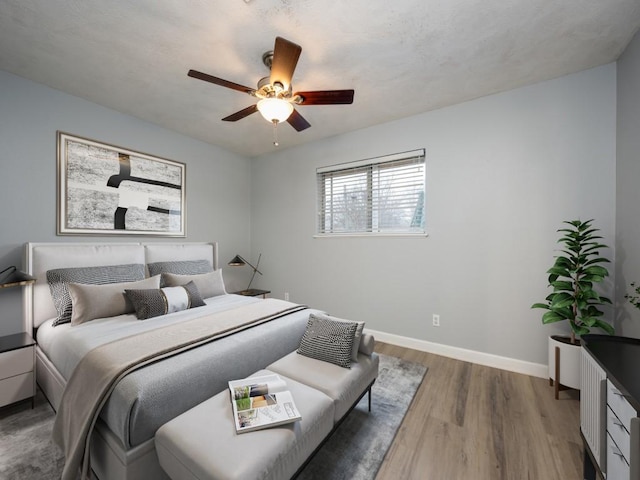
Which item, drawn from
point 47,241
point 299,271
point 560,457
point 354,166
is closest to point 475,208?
point 354,166

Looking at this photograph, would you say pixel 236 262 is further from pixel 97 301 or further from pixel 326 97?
pixel 326 97

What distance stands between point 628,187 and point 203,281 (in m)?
3.83

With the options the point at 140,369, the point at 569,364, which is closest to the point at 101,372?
the point at 140,369

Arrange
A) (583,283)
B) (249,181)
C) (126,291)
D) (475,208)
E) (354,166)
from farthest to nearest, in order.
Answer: (249,181) < (354,166) < (475,208) < (126,291) < (583,283)

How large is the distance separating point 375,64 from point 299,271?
2.78m

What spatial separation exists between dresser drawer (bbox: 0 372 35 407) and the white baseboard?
123 inches

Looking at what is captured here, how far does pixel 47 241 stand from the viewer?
2.55 metres

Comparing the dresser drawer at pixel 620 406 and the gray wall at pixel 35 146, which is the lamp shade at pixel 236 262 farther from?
the dresser drawer at pixel 620 406

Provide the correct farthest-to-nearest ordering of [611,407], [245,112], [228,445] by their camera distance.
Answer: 1. [245,112]
2. [611,407]
3. [228,445]

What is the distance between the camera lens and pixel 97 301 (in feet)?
7.15

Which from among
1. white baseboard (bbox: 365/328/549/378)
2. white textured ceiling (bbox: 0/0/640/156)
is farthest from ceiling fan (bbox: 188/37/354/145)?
white baseboard (bbox: 365/328/549/378)

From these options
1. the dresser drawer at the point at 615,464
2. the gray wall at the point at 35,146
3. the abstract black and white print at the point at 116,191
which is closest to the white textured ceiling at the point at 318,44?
the gray wall at the point at 35,146

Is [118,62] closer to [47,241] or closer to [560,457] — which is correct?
[47,241]

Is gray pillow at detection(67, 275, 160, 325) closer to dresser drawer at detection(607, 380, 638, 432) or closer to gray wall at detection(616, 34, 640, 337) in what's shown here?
dresser drawer at detection(607, 380, 638, 432)
